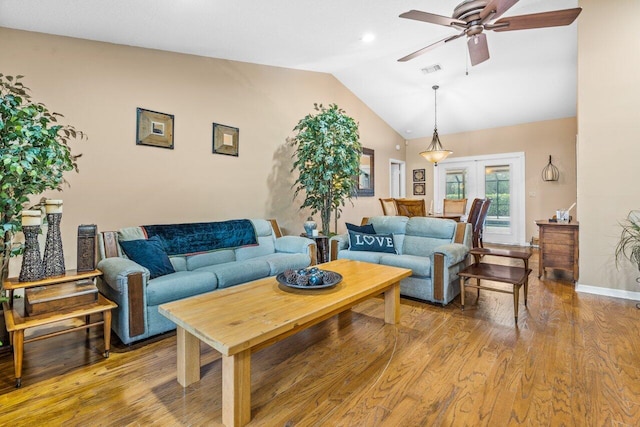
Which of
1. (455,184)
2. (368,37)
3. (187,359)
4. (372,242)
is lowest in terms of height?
(187,359)

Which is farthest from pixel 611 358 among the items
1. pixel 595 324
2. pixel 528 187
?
pixel 528 187

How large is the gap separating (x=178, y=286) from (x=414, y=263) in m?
2.27

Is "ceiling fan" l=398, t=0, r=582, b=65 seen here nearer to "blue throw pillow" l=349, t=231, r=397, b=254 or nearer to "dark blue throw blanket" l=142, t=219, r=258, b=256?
"blue throw pillow" l=349, t=231, r=397, b=254

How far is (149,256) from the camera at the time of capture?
2746mm

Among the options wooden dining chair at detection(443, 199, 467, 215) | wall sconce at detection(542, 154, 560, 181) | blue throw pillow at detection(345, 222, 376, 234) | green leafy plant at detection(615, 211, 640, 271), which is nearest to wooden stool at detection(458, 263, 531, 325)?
blue throw pillow at detection(345, 222, 376, 234)

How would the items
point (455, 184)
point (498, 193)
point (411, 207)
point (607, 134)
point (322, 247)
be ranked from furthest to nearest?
point (455, 184) → point (498, 193) → point (411, 207) → point (322, 247) → point (607, 134)

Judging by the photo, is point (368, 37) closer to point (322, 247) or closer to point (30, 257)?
point (322, 247)

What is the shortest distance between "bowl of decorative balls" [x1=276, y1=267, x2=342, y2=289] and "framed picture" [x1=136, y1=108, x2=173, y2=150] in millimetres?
2265

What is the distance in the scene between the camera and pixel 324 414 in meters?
1.60

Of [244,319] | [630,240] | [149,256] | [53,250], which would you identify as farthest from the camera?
[630,240]

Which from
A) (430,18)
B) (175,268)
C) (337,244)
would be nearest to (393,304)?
(337,244)

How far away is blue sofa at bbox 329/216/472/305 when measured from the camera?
3.10 meters

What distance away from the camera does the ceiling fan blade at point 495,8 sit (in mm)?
2334

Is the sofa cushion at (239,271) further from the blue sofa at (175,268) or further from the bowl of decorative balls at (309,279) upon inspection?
the bowl of decorative balls at (309,279)
